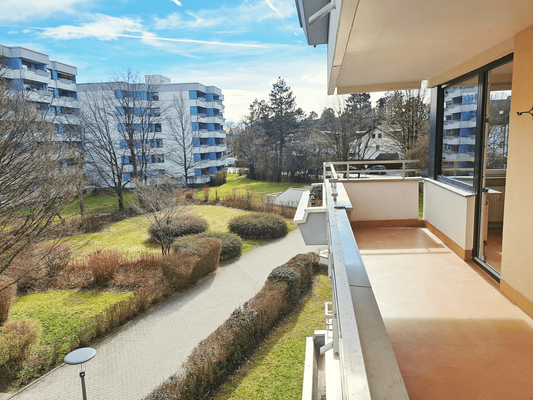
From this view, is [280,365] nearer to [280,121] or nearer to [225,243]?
[225,243]

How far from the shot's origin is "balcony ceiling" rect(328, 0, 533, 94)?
260 cm

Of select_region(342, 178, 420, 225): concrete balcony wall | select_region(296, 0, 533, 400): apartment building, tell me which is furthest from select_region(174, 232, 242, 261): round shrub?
select_region(296, 0, 533, 400): apartment building

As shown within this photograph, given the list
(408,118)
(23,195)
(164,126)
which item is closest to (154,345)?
(23,195)

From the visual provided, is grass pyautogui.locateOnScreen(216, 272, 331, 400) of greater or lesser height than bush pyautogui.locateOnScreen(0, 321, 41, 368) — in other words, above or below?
below

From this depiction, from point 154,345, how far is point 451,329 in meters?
6.91

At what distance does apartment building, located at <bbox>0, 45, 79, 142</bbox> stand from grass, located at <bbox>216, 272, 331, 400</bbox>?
22.6 metres

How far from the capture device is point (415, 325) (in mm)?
3158

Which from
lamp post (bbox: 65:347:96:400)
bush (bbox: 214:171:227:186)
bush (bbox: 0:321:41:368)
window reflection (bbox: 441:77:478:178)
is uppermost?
window reflection (bbox: 441:77:478:178)

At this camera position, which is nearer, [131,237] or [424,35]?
[424,35]

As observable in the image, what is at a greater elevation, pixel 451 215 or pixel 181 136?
pixel 181 136

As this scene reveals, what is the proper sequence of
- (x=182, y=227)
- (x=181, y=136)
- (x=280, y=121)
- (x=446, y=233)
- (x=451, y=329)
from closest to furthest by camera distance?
(x=451, y=329), (x=446, y=233), (x=182, y=227), (x=181, y=136), (x=280, y=121)

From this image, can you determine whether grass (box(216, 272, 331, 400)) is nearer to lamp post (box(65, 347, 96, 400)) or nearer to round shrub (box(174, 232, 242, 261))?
lamp post (box(65, 347, 96, 400))

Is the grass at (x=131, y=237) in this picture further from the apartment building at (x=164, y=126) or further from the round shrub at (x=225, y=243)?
the apartment building at (x=164, y=126)

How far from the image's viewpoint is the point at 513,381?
92.4 inches
